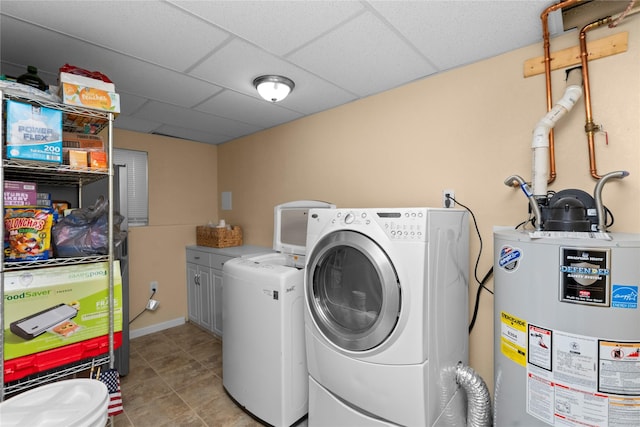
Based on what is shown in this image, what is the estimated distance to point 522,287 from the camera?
1.22m

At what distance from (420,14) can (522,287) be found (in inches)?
49.8

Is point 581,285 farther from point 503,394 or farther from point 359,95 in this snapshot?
point 359,95

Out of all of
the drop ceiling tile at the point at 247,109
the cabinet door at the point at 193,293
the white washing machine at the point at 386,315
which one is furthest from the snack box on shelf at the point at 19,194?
the cabinet door at the point at 193,293

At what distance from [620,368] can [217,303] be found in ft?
9.82

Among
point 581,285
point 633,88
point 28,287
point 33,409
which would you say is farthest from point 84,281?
point 633,88

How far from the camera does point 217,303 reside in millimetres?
3133

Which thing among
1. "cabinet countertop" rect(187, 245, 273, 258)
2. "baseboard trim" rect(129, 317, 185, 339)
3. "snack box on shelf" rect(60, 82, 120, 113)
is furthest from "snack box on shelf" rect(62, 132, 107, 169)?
"baseboard trim" rect(129, 317, 185, 339)

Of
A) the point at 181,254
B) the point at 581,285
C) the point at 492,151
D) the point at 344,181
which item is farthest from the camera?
the point at 181,254

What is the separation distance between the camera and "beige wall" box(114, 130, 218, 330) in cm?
330

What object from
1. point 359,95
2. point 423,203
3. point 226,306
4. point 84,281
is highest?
point 359,95

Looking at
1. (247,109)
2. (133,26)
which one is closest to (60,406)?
(133,26)

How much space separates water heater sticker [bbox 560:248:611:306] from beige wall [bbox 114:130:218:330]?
3.62 meters

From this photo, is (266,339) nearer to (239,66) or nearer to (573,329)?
(573,329)

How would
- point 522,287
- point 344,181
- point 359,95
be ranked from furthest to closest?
point 344,181 < point 359,95 < point 522,287
